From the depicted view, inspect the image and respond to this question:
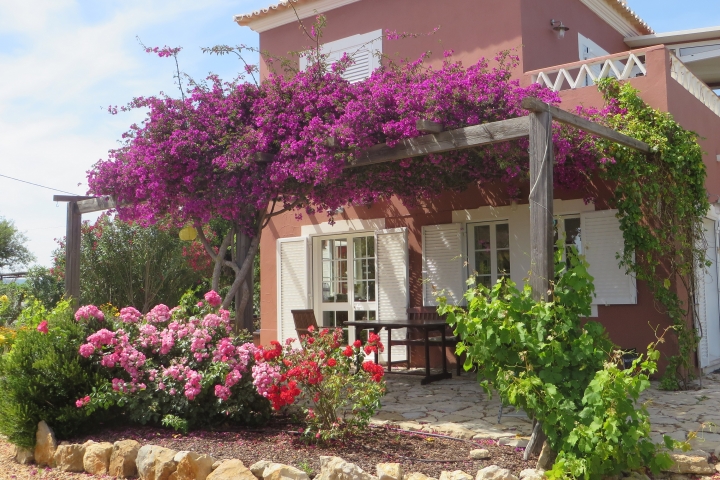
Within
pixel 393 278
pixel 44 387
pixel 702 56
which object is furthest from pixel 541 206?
pixel 702 56

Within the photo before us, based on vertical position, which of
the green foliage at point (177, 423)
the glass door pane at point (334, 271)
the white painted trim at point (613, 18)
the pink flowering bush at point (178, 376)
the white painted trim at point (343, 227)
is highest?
the white painted trim at point (613, 18)

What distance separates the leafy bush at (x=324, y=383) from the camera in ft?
16.6

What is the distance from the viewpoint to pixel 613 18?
11.2 meters

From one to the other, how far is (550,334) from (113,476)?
3230 millimetres

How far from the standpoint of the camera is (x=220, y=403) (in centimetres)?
555

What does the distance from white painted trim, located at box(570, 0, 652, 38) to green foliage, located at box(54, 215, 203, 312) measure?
937 cm

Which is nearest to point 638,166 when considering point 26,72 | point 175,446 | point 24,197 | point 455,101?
point 455,101

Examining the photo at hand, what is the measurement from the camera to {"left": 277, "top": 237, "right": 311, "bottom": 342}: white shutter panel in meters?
10.7

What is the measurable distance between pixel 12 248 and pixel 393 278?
23.2 m

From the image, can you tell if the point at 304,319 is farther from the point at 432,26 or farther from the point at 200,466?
the point at 432,26

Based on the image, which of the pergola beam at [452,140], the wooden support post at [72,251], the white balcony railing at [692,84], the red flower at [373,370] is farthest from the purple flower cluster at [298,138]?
the red flower at [373,370]

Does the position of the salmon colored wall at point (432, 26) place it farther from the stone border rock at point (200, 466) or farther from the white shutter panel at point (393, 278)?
the stone border rock at point (200, 466)

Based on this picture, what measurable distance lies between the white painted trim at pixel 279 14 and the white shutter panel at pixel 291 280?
3590mm

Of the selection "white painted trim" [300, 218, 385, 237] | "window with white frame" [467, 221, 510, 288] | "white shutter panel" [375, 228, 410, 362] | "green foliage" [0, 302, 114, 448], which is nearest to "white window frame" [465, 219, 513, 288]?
"window with white frame" [467, 221, 510, 288]
